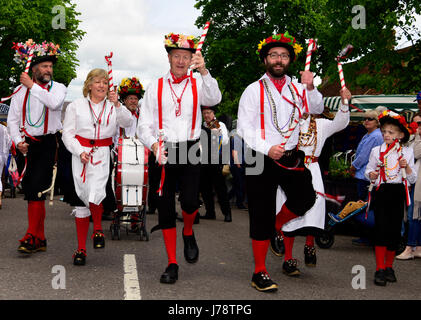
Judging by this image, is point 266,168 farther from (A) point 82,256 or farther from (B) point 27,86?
(B) point 27,86

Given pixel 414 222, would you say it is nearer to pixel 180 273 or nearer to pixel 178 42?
pixel 180 273

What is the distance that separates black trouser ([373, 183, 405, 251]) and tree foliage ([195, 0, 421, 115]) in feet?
32.5

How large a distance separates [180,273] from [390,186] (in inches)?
95.1

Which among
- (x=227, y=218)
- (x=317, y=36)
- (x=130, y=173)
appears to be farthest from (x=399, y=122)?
(x=317, y=36)

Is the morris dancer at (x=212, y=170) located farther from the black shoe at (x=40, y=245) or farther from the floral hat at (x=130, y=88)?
the black shoe at (x=40, y=245)

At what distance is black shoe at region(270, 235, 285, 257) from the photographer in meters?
7.13

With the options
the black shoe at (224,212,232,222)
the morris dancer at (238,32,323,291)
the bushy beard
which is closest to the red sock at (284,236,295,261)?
the morris dancer at (238,32,323,291)

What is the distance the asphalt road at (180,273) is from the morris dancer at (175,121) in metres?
0.50

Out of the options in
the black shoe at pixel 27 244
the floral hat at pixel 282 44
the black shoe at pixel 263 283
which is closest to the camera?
the black shoe at pixel 263 283

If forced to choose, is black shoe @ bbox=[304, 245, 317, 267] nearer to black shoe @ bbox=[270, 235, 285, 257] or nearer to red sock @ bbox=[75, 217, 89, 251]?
black shoe @ bbox=[270, 235, 285, 257]

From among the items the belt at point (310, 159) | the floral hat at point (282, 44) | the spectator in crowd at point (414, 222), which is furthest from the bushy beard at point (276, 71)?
the spectator in crowd at point (414, 222)

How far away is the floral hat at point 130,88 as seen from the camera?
373 inches

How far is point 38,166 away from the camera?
6.77 m
